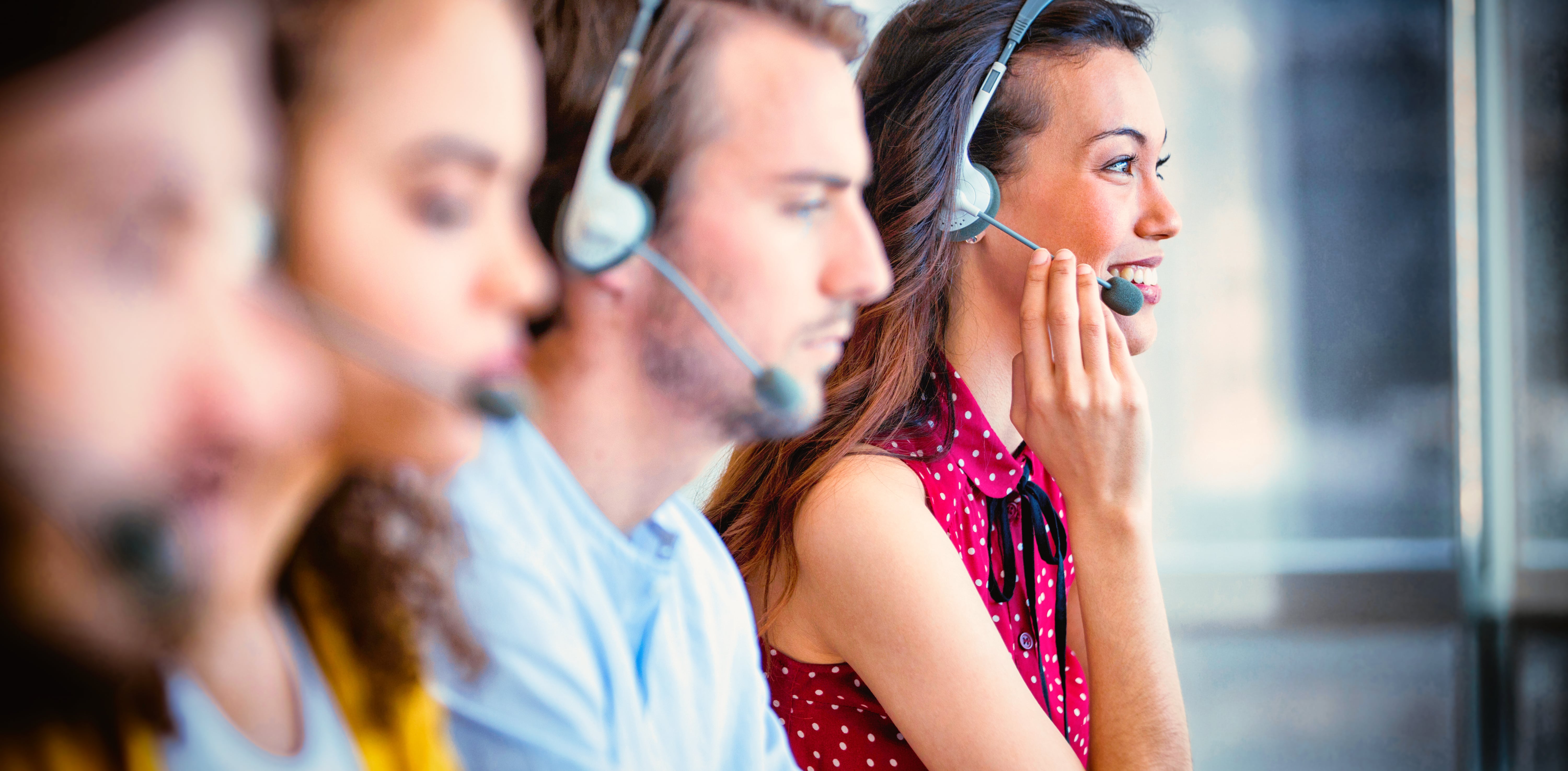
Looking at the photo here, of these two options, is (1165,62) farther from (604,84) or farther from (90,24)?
(90,24)

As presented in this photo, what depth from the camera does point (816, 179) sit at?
22.1 inches

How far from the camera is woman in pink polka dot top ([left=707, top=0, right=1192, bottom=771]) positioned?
2.70 feet

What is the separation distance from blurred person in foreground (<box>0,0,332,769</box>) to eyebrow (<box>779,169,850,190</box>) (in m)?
0.26

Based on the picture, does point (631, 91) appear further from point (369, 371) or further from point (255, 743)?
point (255, 743)

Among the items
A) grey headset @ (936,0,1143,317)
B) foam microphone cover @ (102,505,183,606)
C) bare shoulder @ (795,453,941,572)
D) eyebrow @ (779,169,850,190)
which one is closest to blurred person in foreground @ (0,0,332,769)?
foam microphone cover @ (102,505,183,606)

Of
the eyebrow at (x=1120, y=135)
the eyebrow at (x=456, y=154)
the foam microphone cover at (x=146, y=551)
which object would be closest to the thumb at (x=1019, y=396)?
the eyebrow at (x=1120, y=135)

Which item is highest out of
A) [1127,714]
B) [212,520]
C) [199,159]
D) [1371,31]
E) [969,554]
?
[1371,31]

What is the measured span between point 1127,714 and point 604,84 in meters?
0.68

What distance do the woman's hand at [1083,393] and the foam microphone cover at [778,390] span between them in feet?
1.40

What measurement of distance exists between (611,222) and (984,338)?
0.59 m

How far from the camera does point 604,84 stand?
1.73 feet

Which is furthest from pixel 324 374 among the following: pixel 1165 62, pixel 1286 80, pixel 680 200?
pixel 1286 80

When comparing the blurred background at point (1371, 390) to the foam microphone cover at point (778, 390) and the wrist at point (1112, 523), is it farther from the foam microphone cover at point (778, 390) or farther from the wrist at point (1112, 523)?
the foam microphone cover at point (778, 390)

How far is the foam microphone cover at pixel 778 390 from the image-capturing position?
529 mm
